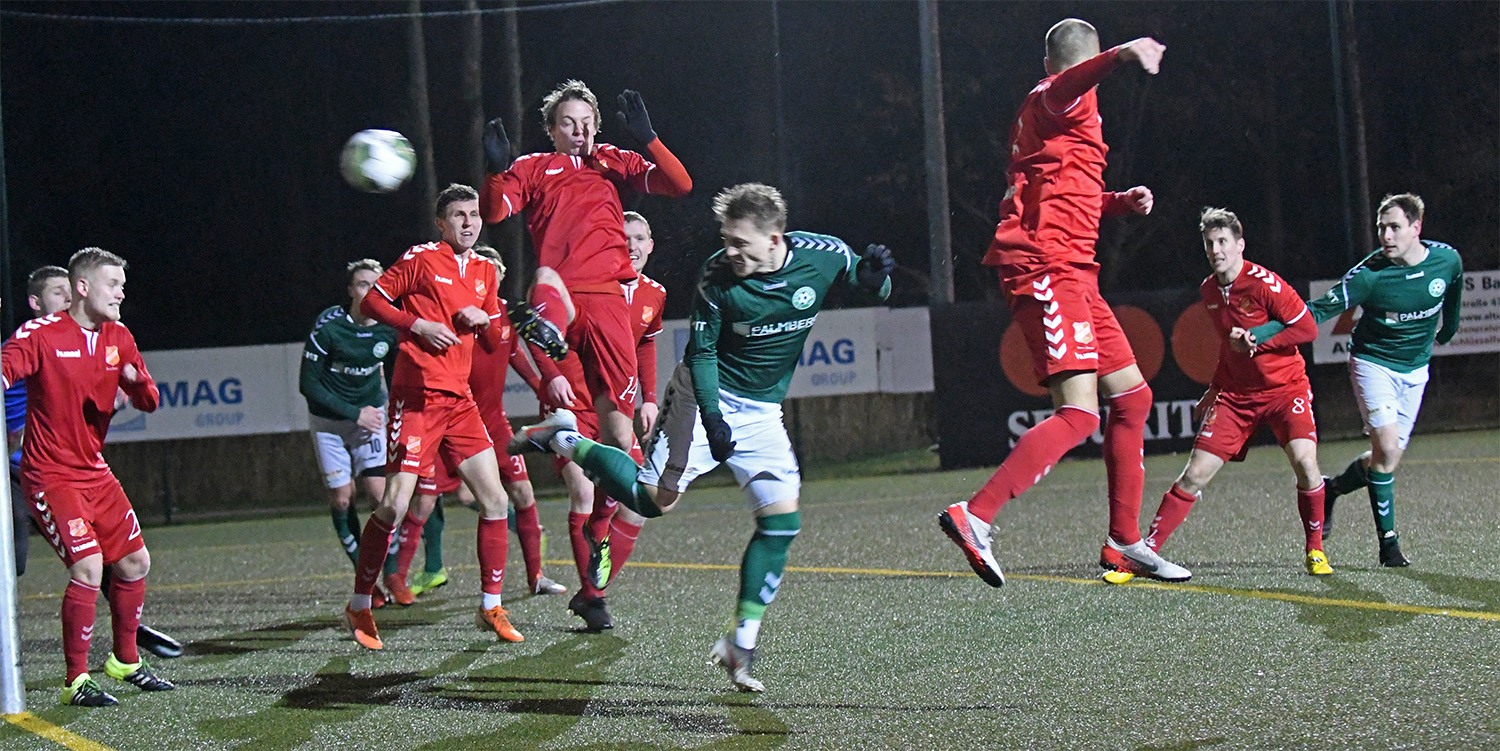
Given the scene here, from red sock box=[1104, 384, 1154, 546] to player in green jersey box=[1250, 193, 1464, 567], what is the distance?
2044mm

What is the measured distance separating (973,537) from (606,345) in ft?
7.76

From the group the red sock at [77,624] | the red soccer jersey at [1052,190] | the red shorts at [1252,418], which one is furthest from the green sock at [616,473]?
the red shorts at [1252,418]

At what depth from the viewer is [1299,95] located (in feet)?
78.2

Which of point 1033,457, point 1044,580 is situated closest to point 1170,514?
point 1044,580

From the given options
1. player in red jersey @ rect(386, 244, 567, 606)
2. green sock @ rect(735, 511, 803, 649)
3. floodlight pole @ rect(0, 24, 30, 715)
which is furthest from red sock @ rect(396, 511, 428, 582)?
green sock @ rect(735, 511, 803, 649)

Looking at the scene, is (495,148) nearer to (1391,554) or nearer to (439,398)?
(439,398)

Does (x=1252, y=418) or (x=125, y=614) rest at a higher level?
(x=1252, y=418)

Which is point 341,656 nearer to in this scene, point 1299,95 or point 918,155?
point 918,155

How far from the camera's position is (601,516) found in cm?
695

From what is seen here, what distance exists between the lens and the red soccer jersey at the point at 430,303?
6969 millimetres

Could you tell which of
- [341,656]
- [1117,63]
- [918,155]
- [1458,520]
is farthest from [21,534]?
Result: [918,155]

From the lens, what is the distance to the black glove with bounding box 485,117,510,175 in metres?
6.50

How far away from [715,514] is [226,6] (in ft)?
38.6

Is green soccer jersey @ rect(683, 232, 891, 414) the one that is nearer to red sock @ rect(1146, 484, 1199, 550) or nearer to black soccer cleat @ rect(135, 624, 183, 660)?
red sock @ rect(1146, 484, 1199, 550)
